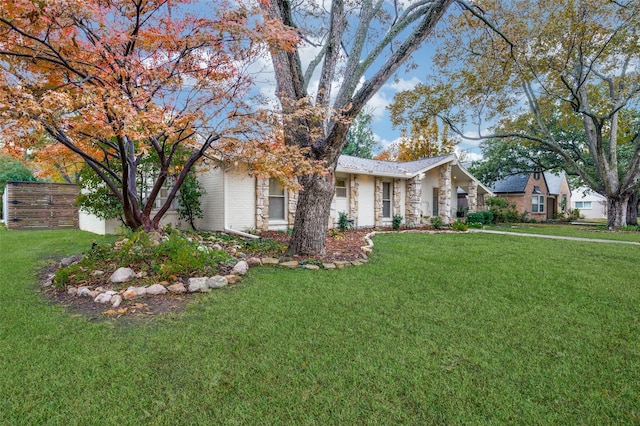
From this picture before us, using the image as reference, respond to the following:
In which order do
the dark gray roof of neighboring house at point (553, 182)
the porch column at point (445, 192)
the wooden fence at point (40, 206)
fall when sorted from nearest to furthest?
the wooden fence at point (40, 206) → the porch column at point (445, 192) → the dark gray roof of neighboring house at point (553, 182)

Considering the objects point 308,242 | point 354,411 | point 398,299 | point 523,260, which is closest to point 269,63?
point 308,242

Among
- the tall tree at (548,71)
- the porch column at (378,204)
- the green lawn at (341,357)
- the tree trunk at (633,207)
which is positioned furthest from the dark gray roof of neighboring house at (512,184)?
the green lawn at (341,357)

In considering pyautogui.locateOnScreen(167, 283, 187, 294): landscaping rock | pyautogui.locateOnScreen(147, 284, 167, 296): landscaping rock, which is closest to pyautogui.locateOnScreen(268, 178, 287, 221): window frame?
pyautogui.locateOnScreen(167, 283, 187, 294): landscaping rock

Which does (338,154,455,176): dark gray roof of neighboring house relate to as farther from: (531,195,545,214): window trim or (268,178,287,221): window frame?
(531,195,545,214): window trim

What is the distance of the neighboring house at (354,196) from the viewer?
10.1m

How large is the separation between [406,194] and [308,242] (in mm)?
9424

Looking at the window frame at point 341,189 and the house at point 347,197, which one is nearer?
the house at point 347,197

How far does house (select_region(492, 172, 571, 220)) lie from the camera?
22.5 m

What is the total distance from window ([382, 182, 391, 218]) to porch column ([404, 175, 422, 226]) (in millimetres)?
992

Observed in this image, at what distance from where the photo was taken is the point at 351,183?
12547mm

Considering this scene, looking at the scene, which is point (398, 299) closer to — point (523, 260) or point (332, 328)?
point (332, 328)

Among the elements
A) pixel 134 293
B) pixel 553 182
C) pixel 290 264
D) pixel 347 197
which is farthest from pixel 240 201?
pixel 553 182

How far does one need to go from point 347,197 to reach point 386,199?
247 centimetres

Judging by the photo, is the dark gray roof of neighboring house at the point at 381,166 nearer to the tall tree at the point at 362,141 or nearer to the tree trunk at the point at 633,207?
the tree trunk at the point at 633,207
